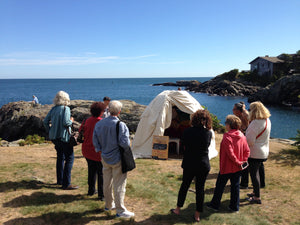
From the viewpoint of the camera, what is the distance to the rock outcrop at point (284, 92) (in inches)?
1597

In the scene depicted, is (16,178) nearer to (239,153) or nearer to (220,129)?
(239,153)

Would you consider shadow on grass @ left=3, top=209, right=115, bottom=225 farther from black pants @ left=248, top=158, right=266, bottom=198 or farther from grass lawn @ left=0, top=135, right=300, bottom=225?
black pants @ left=248, top=158, right=266, bottom=198

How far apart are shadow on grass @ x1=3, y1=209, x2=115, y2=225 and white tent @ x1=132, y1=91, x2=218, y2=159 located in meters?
4.72

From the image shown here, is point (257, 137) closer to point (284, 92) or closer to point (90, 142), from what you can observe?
point (90, 142)

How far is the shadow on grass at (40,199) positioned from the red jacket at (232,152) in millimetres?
3092

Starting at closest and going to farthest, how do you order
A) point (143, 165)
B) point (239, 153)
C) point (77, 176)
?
1. point (239, 153)
2. point (77, 176)
3. point (143, 165)

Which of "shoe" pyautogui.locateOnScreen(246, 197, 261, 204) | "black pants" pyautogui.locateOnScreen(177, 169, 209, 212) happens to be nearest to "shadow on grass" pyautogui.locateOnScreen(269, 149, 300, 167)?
"shoe" pyautogui.locateOnScreen(246, 197, 261, 204)

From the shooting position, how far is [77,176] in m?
6.43

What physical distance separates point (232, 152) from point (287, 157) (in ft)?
21.2

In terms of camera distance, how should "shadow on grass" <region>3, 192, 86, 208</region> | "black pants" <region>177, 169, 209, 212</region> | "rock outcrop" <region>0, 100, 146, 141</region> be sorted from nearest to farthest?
"black pants" <region>177, 169, 209, 212</region> → "shadow on grass" <region>3, 192, 86, 208</region> → "rock outcrop" <region>0, 100, 146, 141</region>

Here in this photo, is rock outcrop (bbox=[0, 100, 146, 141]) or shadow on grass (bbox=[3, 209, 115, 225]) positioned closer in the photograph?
shadow on grass (bbox=[3, 209, 115, 225])

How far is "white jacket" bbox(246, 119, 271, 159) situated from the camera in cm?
490

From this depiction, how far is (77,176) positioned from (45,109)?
40.4 ft

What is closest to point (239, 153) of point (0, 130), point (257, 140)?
point (257, 140)
